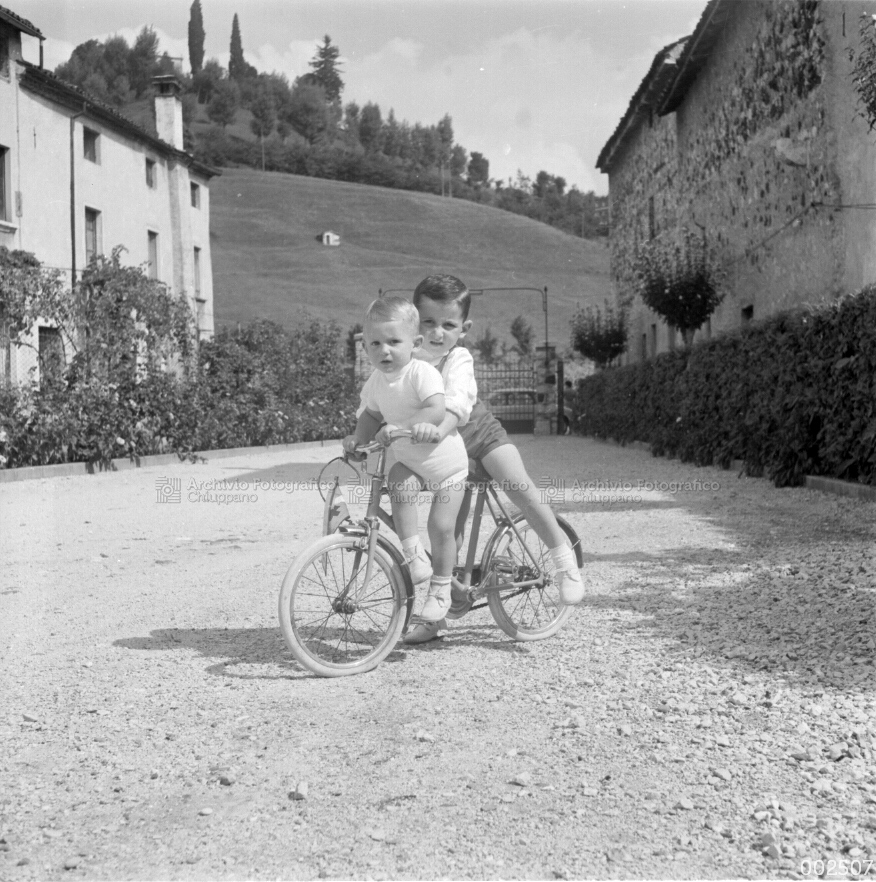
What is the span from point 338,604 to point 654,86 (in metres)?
20.7

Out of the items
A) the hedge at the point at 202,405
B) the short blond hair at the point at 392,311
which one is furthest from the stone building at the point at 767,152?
the hedge at the point at 202,405

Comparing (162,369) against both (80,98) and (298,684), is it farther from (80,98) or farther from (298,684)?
(298,684)

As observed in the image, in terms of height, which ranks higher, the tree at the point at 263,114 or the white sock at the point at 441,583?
the tree at the point at 263,114

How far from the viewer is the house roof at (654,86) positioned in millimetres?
21266

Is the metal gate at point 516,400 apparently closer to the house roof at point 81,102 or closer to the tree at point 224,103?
the house roof at point 81,102

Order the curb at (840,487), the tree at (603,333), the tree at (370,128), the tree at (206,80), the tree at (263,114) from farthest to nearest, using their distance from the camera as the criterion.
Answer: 1. the tree at (370,128)
2. the tree at (263,114)
3. the tree at (206,80)
4. the tree at (603,333)
5. the curb at (840,487)

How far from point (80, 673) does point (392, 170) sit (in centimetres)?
10132

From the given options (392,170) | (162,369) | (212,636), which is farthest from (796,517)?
(392,170)

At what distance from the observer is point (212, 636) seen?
484 cm

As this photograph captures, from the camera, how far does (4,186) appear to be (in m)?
23.0

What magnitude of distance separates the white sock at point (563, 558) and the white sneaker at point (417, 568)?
606 millimetres

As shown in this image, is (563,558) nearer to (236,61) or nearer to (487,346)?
(487,346)

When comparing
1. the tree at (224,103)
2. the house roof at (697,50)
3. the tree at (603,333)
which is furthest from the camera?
the tree at (224,103)

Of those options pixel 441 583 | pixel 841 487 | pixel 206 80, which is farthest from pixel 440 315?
pixel 206 80
